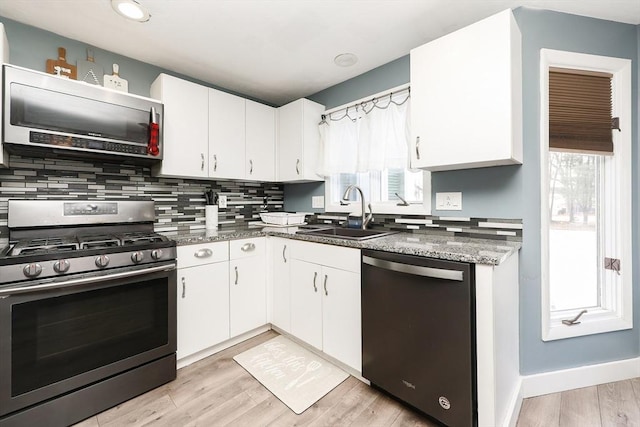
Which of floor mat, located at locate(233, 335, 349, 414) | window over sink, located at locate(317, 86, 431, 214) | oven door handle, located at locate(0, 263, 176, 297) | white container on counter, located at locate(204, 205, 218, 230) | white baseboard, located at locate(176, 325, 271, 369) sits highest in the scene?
window over sink, located at locate(317, 86, 431, 214)

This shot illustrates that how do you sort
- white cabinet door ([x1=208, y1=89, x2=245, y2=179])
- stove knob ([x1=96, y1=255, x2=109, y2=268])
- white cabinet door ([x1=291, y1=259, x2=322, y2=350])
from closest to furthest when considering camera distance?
stove knob ([x1=96, y1=255, x2=109, y2=268]) → white cabinet door ([x1=291, y1=259, x2=322, y2=350]) → white cabinet door ([x1=208, y1=89, x2=245, y2=179])

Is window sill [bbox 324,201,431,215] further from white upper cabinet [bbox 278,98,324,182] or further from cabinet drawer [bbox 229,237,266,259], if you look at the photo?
cabinet drawer [bbox 229,237,266,259]

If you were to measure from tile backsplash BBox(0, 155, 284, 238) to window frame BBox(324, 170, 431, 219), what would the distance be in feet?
2.59

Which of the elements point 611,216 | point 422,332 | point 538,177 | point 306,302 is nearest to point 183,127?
point 306,302

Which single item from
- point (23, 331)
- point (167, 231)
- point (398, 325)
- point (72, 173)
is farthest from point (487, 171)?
point (72, 173)

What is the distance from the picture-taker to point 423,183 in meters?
2.09

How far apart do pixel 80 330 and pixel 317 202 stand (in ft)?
6.74

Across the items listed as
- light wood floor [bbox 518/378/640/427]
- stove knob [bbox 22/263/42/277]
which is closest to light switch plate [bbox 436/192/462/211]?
light wood floor [bbox 518/378/640/427]

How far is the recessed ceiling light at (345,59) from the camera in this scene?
2.20 m

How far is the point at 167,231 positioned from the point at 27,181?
2.96ft

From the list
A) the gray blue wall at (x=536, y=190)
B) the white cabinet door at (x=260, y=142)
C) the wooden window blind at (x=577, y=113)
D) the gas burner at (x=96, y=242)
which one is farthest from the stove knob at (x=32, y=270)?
the wooden window blind at (x=577, y=113)

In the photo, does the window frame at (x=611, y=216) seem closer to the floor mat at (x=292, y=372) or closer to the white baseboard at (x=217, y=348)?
the floor mat at (x=292, y=372)

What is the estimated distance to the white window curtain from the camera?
86.1 inches

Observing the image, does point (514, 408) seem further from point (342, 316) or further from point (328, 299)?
point (328, 299)
